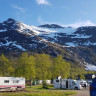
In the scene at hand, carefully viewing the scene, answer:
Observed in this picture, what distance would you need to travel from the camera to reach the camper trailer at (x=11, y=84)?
30922 millimetres

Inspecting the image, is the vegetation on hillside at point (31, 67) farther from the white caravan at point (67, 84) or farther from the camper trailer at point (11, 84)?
the camper trailer at point (11, 84)

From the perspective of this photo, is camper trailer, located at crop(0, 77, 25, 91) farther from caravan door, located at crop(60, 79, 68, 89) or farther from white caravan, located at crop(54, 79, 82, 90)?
caravan door, located at crop(60, 79, 68, 89)

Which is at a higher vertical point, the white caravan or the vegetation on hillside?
the vegetation on hillside

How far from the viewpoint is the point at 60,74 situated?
58.6m

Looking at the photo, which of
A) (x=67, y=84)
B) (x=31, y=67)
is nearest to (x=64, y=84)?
(x=67, y=84)

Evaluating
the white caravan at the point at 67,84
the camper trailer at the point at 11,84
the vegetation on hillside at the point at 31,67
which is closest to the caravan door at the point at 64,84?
the white caravan at the point at 67,84

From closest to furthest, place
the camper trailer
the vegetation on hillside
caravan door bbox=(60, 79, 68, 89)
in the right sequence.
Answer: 1. the camper trailer
2. caravan door bbox=(60, 79, 68, 89)
3. the vegetation on hillside

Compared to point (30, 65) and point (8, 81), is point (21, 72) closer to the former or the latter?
point (30, 65)

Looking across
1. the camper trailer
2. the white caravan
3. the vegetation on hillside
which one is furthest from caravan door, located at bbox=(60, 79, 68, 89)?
the vegetation on hillside

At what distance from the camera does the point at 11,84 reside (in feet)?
106

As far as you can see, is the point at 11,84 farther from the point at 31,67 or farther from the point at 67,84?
the point at 31,67

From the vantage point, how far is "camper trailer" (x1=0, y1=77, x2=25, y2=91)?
3092 cm

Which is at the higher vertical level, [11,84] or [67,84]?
[11,84]

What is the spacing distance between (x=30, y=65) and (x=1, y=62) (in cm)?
1098
